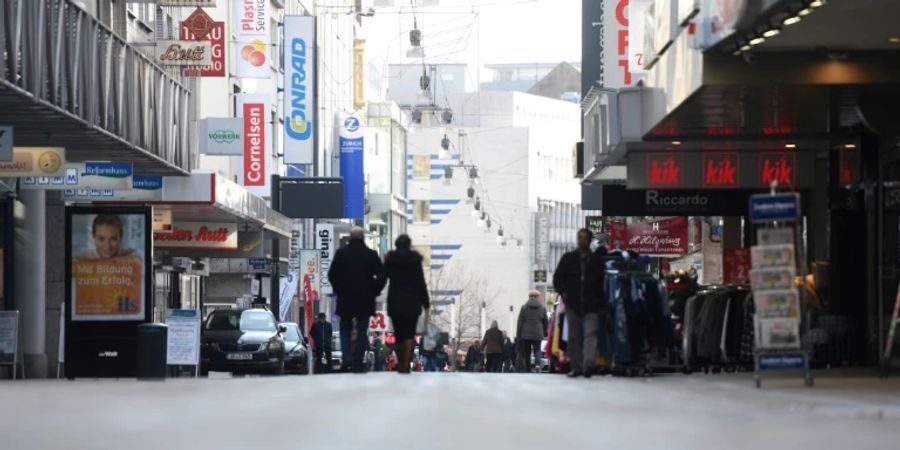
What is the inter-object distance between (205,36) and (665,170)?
14.6 meters

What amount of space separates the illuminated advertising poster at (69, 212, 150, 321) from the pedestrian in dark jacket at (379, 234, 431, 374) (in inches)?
296

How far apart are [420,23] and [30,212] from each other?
5165 centimetres

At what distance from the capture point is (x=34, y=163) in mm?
27672

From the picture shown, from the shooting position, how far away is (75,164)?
31.9 m

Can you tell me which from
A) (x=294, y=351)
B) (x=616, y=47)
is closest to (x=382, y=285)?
(x=616, y=47)

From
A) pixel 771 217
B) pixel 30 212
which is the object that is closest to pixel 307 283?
pixel 30 212

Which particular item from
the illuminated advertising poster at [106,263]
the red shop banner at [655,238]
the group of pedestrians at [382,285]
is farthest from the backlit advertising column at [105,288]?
the red shop banner at [655,238]

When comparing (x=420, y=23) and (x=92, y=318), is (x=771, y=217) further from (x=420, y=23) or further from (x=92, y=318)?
(x=420, y=23)

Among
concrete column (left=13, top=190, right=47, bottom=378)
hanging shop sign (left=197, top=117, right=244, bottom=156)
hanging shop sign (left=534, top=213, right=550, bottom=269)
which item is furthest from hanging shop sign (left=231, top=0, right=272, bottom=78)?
hanging shop sign (left=534, top=213, right=550, bottom=269)

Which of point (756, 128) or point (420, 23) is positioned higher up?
point (420, 23)

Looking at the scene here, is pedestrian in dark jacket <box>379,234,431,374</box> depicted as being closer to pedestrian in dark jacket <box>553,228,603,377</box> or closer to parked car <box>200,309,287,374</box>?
pedestrian in dark jacket <box>553,228,603,377</box>

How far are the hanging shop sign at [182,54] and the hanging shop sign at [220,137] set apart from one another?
29.7 feet

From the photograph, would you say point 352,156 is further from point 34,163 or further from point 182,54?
point 34,163

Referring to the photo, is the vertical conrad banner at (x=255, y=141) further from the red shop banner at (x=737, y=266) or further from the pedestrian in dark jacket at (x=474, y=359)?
the red shop banner at (x=737, y=266)
